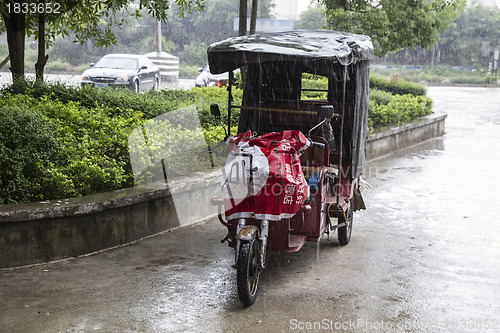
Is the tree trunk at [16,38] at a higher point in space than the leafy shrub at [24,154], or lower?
higher

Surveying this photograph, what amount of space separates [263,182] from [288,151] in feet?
1.46

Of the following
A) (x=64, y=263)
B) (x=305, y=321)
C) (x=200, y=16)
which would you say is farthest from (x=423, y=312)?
(x=200, y=16)

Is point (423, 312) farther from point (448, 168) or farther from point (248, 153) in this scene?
point (448, 168)

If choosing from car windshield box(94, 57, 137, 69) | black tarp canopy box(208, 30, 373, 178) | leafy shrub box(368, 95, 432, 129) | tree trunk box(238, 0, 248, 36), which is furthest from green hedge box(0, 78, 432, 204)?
Answer: car windshield box(94, 57, 137, 69)

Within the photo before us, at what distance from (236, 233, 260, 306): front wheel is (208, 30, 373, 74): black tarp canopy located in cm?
183

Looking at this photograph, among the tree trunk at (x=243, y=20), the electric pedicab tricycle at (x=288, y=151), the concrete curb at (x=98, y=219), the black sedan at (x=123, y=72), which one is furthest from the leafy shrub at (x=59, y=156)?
the black sedan at (x=123, y=72)

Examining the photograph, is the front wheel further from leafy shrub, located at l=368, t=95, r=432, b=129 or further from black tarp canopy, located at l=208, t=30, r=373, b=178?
leafy shrub, located at l=368, t=95, r=432, b=129

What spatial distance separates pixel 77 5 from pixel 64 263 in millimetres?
7738

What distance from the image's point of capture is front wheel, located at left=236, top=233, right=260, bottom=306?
15.9 ft

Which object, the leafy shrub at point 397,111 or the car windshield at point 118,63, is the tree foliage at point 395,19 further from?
the car windshield at point 118,63

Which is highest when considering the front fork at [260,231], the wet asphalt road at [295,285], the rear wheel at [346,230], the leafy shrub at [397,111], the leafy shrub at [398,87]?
the leafy shrub at [398,87]

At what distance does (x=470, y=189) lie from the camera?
394 inches

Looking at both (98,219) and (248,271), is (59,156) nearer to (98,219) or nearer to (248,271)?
(98,219)

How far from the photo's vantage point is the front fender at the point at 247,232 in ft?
16.3
